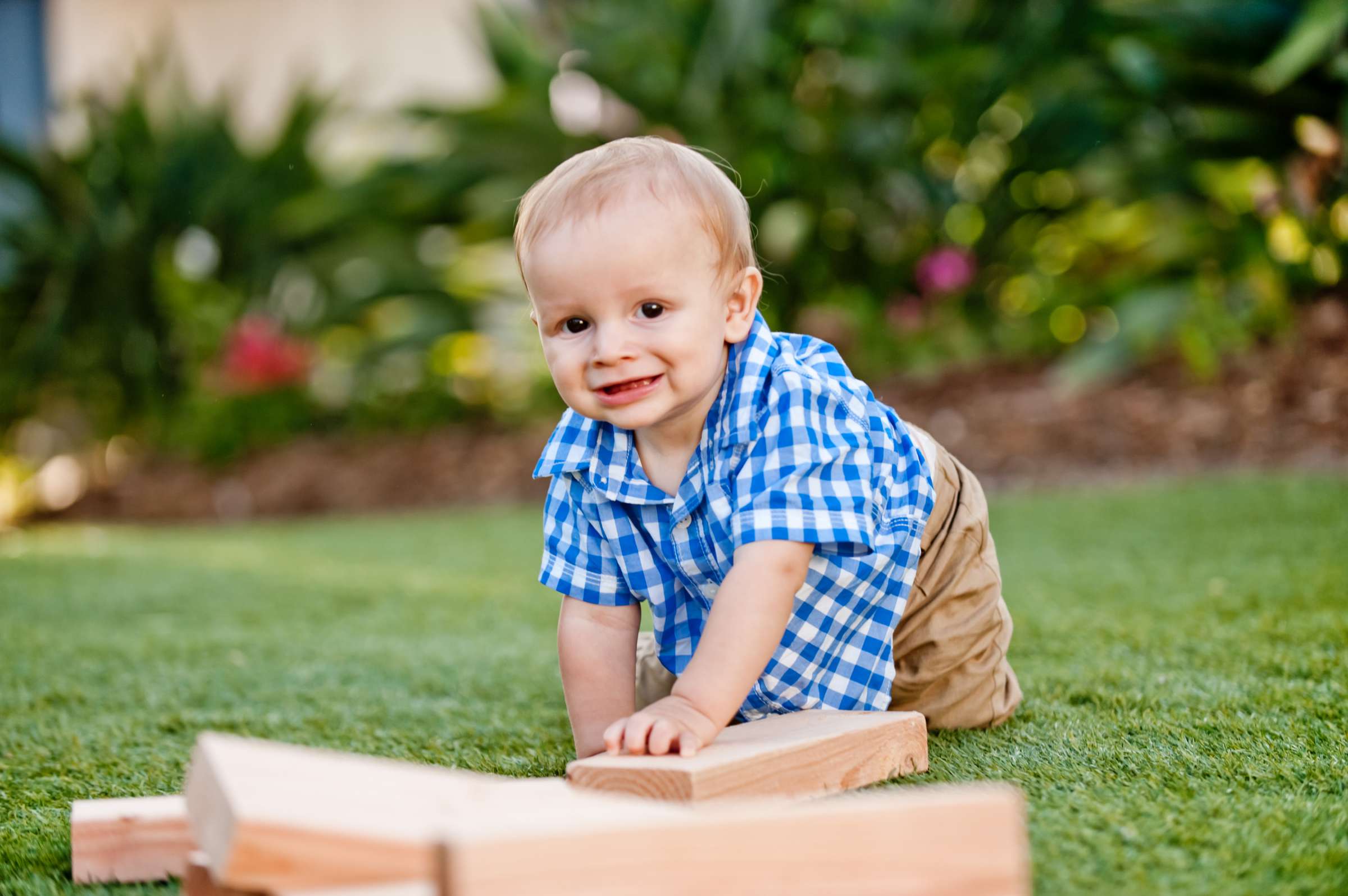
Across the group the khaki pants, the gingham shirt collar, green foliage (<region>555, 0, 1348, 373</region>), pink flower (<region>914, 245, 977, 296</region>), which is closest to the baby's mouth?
the gingham shirt collar

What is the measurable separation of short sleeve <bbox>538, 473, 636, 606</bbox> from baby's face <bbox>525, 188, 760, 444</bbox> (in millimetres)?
210

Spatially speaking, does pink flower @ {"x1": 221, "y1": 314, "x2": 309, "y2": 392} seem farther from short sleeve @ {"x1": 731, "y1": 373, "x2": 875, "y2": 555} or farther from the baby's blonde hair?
short sleeve @ {"x1": 731, "y1": 373, "x2": 875, "y2": 555}

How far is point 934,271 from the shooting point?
5523mm

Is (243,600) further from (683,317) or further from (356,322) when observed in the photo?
(356,322)

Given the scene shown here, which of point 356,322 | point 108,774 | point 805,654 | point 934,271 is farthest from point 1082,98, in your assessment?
point 108,774

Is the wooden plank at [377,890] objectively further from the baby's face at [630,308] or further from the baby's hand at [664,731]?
the baby's face at [630,308]

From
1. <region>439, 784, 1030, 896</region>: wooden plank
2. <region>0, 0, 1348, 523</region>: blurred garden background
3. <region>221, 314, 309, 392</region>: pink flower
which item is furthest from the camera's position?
<region>221, 314, 309, 392</region>: pink flower

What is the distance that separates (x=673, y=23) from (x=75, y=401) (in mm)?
3801

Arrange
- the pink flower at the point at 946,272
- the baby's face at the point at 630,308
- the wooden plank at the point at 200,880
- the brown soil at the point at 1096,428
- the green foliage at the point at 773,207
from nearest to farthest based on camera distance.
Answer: the wooden plank at the point at 200,880, the baby's face at the point at 630,308, the brown soil at the point at 1096,428, the green foliage at the point at 773,207, the pink flower at the point at 946,272

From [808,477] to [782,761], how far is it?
12.4 inches

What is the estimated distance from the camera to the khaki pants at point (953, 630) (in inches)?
65.7

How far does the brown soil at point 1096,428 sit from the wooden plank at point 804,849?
11.9ft

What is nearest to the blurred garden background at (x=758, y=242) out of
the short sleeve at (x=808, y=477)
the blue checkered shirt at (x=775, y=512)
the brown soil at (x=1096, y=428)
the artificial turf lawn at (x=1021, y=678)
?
the brown soil at (x=1096, y=428)

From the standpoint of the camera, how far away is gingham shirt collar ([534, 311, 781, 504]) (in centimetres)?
148
